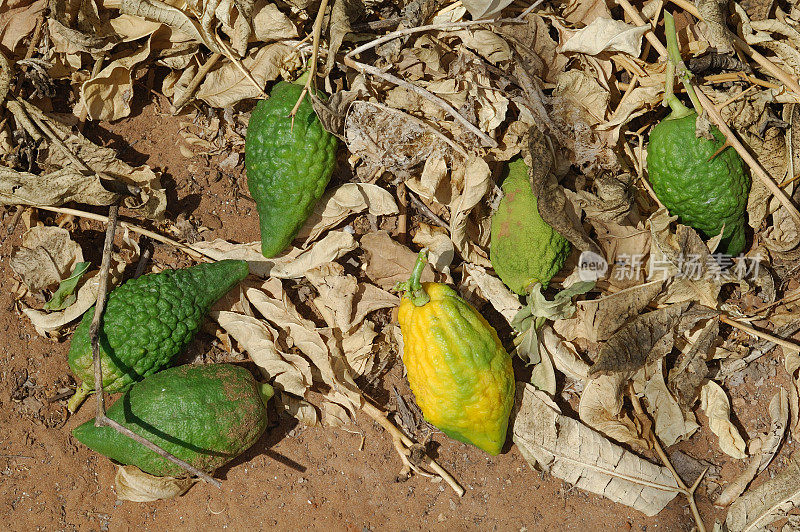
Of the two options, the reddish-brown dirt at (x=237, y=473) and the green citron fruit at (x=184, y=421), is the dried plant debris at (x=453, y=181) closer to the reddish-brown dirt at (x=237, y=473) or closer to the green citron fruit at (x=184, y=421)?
the reddish-brown dirt at (x=237, y=473)

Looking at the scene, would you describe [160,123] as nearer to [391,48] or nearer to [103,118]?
[103,118]

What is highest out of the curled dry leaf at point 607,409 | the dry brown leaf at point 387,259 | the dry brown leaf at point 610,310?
the dry brown leaf at point 387,259

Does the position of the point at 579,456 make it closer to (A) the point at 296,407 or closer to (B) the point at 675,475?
(B) the point at 675,475

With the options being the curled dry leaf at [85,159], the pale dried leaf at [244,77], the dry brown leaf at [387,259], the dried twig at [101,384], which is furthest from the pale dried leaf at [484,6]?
the dried twig at [101,384]

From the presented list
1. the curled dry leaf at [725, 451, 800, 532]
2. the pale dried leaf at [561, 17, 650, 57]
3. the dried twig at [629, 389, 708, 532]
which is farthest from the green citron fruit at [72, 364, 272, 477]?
the curled dry leaf at [725, 451, 800, 532]

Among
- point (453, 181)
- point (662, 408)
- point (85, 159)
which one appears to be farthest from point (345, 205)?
point (662, 408)

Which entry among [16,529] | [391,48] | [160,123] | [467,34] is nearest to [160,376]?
[16,529]
